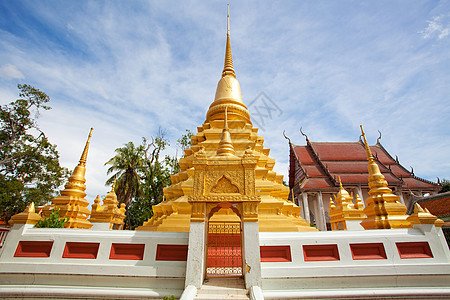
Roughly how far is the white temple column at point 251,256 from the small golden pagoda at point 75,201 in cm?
589

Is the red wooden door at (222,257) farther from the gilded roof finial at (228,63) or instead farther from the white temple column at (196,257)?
the gilded roof finial at (228,63)

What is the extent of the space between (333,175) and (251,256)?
63.4ft

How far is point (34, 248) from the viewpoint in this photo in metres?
3.96

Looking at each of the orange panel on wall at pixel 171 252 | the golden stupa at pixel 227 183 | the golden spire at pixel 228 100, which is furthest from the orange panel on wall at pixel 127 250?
the golden spire at pixel 228 100

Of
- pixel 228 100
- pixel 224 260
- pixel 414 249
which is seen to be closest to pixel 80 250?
pixel 224 260

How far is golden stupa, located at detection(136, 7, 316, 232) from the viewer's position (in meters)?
3.78

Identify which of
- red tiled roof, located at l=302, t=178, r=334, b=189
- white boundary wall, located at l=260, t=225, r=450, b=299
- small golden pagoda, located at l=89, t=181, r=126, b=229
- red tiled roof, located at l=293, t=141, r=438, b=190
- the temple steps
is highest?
red tiled roof, located at l=293, t=141, r=438, b=190

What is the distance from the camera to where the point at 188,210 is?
5.74 metres

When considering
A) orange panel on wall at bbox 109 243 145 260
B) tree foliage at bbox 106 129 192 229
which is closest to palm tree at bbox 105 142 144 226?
tree foliage at bbox 106 129 192 229

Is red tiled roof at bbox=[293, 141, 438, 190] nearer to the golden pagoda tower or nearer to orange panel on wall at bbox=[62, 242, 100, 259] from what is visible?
the golden pagoda tower

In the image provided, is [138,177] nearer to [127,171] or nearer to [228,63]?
[127,171]

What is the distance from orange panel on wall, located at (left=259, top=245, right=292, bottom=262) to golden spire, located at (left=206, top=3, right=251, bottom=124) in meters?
5.33

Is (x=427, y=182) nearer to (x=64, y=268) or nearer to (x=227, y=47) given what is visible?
(x=227, y=47)

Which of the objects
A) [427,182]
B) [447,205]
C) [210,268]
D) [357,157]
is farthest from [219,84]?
[427,182]
